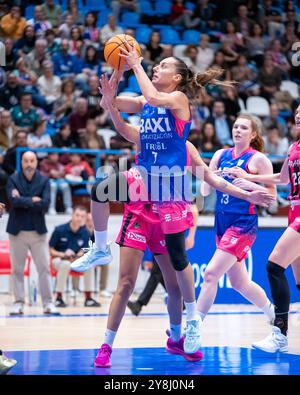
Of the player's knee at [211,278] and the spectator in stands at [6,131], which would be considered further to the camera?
the spectator in stands at [6,131]

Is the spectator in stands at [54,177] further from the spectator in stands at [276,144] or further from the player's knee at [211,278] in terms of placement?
the player's knee at [211,278]

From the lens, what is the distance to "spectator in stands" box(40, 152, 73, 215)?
13469mm

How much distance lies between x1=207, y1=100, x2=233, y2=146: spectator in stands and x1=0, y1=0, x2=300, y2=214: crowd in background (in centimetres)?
2

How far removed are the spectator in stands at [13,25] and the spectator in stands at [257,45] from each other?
16.3ft

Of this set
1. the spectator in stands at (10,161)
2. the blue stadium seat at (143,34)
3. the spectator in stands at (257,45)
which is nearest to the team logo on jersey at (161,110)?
the spectator in stands at (10,161)

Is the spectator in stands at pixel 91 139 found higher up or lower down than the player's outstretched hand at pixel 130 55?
lower down

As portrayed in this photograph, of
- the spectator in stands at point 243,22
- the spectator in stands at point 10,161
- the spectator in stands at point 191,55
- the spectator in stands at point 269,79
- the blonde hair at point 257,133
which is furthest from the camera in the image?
the spectator in stands at point 243,22

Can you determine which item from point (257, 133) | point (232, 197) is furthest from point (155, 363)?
point (257, 133)

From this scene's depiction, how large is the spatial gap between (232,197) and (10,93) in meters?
8.07

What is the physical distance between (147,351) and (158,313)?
4021 mm

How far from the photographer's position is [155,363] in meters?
6.32

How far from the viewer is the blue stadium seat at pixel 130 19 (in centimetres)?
1750

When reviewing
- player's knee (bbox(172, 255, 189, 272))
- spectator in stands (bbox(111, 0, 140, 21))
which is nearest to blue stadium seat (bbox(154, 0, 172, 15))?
spectator in stands (bbox(111, 0, 140, 21))

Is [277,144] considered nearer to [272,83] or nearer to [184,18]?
[272,83]
